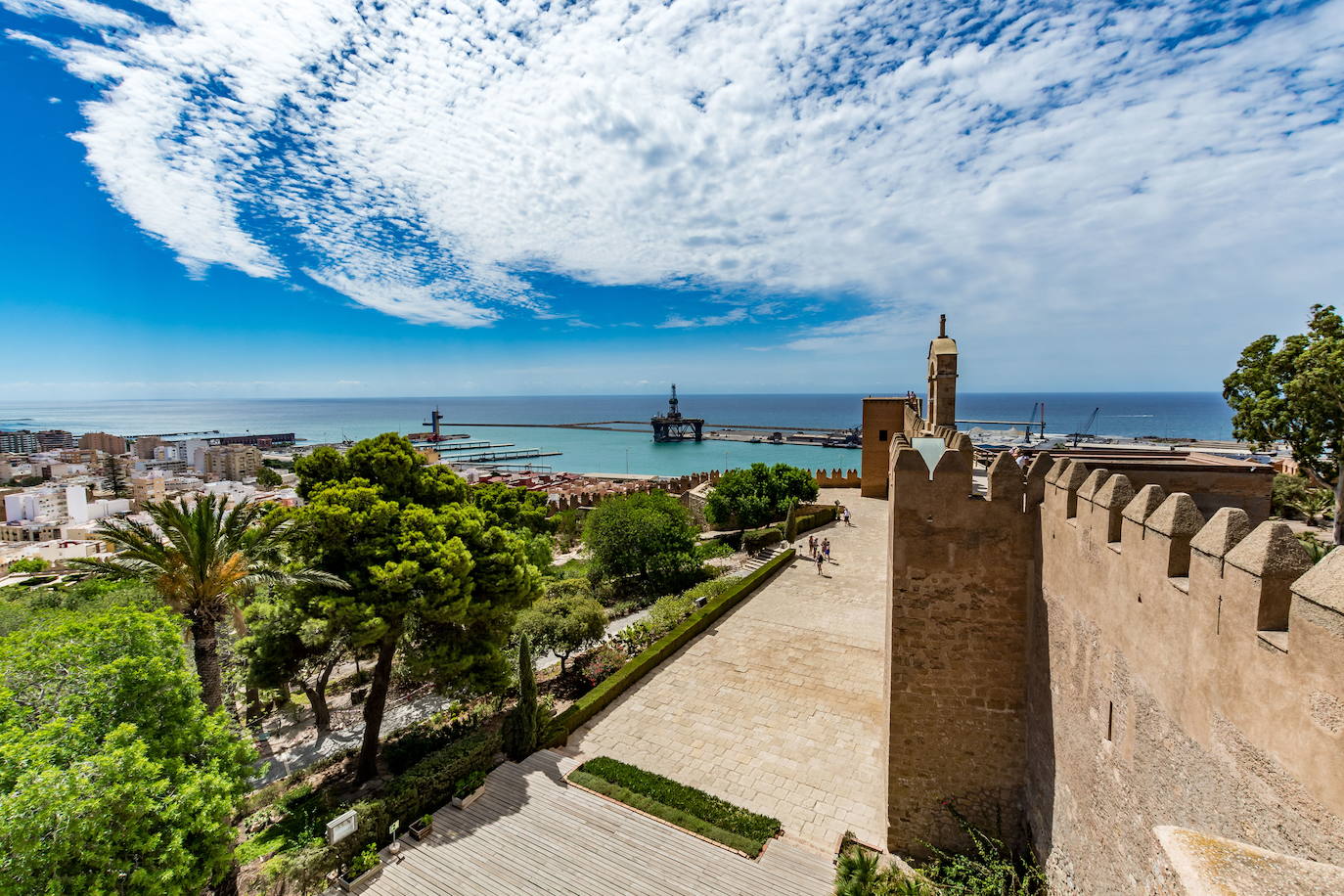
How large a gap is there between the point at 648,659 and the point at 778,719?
3.76 m

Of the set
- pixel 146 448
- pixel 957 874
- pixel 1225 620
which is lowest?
pixel 146 448

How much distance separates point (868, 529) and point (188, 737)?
988 inches

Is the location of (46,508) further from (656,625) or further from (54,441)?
(54,441)

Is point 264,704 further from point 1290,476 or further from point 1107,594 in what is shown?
point 1290,476

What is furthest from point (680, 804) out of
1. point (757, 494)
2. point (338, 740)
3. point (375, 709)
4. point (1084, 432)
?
point (1084, 432)

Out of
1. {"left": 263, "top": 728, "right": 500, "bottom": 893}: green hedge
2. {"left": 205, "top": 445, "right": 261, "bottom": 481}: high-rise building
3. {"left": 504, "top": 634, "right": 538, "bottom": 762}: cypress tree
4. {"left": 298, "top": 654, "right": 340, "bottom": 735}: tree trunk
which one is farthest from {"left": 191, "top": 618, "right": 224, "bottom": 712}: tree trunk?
{"left": 205, "top": 445, "right": 261, "bottom": 481}: high-rise building

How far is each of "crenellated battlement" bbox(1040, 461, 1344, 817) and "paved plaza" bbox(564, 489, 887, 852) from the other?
19.8 feet

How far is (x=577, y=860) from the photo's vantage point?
8883 millimetres

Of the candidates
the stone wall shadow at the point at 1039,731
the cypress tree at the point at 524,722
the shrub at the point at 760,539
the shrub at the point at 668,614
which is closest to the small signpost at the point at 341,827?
the cypress tree at the point at 524,722

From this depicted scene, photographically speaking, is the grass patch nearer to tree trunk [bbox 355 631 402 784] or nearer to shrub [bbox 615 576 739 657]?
tree trunk [bbox 355 631 402 784]

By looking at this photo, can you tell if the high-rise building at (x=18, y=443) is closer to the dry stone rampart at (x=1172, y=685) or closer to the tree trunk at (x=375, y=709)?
the tree trunk at (x=375, y=709)

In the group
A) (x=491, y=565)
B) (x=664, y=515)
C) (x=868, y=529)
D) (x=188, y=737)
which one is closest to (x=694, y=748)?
(x=491, y=565)

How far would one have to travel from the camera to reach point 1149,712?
4.34 metres

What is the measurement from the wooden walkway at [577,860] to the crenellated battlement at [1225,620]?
6.35m
